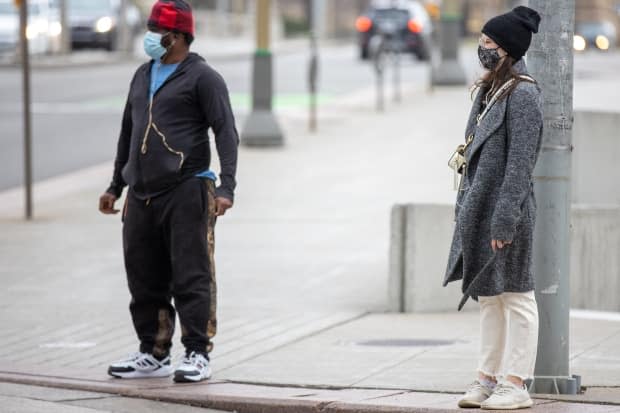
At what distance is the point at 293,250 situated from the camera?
12.3 metres

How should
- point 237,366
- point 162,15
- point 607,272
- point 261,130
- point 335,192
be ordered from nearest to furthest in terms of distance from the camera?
point 162,15
point 237,366
point 607,272
point 335,192
point 261,130

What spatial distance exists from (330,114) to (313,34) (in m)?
2.14

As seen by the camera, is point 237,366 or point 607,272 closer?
point 237,366

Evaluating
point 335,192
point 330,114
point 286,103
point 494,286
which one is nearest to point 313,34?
point 330,114

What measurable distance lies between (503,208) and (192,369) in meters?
2.03

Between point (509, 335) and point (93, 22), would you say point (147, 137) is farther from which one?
point (93, 22)

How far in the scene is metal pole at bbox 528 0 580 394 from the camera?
22.2 feet

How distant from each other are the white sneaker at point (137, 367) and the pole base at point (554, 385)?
1960 mm

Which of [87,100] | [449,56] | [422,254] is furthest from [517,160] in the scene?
[449,56]

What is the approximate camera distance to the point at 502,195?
6.27 metres

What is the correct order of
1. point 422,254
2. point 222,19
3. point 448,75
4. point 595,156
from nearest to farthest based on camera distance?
1. point 422,254
2. point 595,156
3. point 448,75
4. point 222,19

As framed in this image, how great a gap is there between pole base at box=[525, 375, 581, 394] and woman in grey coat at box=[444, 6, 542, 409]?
0.35m

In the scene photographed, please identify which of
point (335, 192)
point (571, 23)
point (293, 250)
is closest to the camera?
point (571, 23)

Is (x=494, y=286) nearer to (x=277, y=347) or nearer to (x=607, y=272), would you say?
(x=277, y=347)
